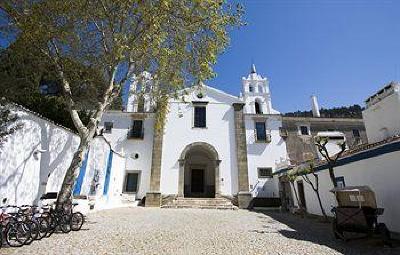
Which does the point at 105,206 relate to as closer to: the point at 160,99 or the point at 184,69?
the point at 160,99

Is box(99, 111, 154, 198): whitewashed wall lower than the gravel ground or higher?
higher

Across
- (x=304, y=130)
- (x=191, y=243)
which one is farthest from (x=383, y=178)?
(x=304, y=130)

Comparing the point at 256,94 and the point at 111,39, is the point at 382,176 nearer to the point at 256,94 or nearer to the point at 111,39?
the point at 111,39

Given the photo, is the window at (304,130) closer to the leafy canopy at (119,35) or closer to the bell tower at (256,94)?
the bell tower at (256,94)

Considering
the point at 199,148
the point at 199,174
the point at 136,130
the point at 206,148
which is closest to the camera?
the point at 206,148

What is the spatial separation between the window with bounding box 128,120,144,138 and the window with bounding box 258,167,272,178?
10324mm

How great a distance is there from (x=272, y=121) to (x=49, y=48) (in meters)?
17.4

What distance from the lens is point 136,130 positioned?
20.9 meters

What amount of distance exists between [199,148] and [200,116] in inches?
112

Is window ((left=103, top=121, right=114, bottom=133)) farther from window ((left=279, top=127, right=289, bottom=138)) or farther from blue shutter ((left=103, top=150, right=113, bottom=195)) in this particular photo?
window ((left=279, top=127, right=289, bottom=138))

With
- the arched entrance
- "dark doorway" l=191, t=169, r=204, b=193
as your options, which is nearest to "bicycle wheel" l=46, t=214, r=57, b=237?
the arched entrance

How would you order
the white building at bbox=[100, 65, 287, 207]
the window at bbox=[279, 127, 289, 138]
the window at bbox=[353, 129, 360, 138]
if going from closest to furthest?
the white building at bbox=[100, 65, 287, 207] < the window at bbox=[279, 127, 289, 138] < the window at bbox=[353, 129, 360, 138]

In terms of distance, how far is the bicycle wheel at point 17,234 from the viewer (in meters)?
5.36

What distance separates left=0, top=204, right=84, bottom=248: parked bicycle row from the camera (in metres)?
5.39
